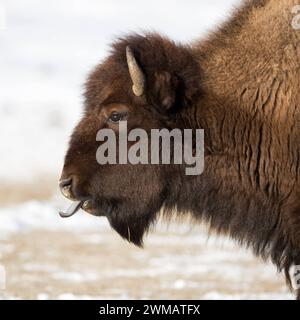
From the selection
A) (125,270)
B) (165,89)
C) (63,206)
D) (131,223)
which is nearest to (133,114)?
(165,89)

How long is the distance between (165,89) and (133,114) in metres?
0.30

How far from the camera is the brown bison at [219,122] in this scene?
7098 millimetres

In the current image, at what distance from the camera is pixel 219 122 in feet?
23.7

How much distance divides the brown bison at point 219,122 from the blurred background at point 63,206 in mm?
398

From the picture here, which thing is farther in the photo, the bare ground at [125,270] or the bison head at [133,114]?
the bare ground at [125,270]

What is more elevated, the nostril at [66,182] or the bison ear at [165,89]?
the bison ear at [165,89]

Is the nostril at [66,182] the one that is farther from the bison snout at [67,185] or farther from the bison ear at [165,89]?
the bison ear at [165,89]

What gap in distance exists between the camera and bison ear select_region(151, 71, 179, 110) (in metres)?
7.16

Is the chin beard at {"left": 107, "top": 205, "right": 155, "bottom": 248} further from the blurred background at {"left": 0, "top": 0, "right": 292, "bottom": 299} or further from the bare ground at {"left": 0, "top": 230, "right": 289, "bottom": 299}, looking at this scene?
the bare ground at {"left": 0, "top": 230, "right": 289, "bottom": 299}

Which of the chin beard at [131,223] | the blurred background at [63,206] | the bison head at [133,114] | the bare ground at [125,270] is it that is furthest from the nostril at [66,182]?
the bare ground at [125,270]

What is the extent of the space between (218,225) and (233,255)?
9406mm

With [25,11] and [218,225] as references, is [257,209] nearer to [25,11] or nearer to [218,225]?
[218,225]

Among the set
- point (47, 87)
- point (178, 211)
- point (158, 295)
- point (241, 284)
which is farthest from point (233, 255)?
point (47, 87)

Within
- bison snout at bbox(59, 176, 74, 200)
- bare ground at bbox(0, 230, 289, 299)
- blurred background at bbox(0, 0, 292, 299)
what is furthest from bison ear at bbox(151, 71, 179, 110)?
bare ground at bbox(0, 230, 289, 299)
